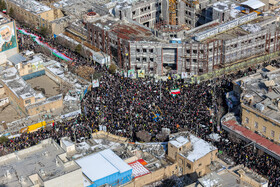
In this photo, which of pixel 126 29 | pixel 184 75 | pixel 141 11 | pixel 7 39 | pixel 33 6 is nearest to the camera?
pixel 184 75

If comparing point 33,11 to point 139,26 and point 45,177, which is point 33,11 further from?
point 45,177

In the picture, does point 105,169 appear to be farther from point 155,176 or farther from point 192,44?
point 192,44

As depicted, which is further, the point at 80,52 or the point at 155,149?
the point at 80,52

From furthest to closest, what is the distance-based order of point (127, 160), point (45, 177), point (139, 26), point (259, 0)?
point (259, 0), point (139, 26), point (127, 160), point (45, 177)

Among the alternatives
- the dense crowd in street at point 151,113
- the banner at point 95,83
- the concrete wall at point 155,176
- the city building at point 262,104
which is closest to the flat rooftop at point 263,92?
the city building at point 262,104

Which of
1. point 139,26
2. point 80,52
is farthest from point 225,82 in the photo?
point 80,52

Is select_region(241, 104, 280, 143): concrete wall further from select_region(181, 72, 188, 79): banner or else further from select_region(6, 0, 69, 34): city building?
select_region(6, 0, 69, 34): city building

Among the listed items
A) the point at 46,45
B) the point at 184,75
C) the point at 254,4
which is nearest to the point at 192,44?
the point at 184,75

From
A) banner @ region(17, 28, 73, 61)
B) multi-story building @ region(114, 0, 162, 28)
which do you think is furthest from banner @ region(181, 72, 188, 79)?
banner @ region(17, 28, 73, 61)

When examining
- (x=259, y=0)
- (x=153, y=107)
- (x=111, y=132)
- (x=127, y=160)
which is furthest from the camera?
(x=259, y=0)
